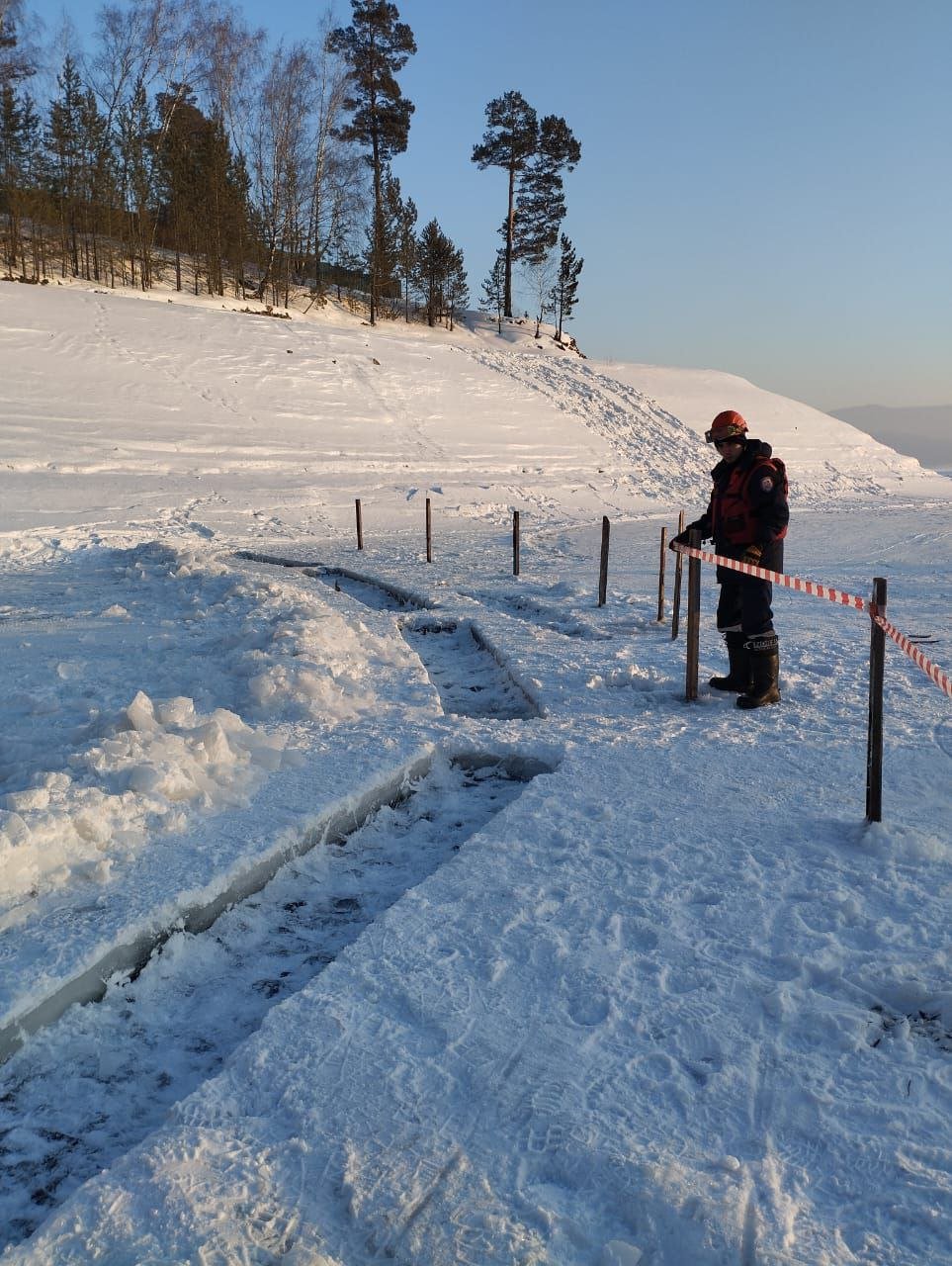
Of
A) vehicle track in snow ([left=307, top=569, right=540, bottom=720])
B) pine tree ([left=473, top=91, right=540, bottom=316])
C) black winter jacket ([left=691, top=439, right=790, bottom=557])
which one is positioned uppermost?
pine tree ([left=473, top=91, right=540, bottom=316])

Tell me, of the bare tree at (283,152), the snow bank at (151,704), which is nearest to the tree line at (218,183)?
the bare tree at (283,152)

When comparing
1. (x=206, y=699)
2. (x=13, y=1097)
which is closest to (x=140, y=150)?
(x=206, y=699)

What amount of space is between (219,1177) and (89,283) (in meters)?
35.3

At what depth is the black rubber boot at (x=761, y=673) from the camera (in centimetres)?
551

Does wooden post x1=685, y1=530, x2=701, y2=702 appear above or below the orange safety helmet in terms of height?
below

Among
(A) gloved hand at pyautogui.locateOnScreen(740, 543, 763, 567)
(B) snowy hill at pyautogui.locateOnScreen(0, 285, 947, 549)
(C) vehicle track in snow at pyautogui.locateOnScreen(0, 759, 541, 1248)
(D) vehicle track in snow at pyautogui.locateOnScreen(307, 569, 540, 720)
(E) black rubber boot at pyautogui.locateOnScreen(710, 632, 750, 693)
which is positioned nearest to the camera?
(C) vehicle track in snow at pyautogui.locateOnScreen(0, 759, 541, 1248)

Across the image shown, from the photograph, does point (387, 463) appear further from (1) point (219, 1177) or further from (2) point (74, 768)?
(1) point (219, 1177)

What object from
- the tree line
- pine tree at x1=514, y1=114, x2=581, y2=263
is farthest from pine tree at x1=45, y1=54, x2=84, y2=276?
pine tree at x1=514, y1=114, x2=581, y2=263

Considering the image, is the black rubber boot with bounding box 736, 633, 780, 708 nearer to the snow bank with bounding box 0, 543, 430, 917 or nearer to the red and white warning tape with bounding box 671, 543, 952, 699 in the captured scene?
the red and white warning tape with bounding box 671, 543, 952, 699

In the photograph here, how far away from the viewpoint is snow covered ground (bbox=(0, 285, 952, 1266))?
1.96 meters

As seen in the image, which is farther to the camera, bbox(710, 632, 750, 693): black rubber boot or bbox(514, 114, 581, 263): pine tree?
bbox(514, 114, 581, 263): pine tree

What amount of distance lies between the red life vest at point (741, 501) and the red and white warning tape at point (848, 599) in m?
0.18

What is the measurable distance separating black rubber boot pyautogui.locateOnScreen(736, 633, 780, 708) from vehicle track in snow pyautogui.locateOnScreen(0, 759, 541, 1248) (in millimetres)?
2421

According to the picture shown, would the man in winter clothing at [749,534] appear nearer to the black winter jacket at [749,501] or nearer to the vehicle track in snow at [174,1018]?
the black winter jacket at [749,501]
